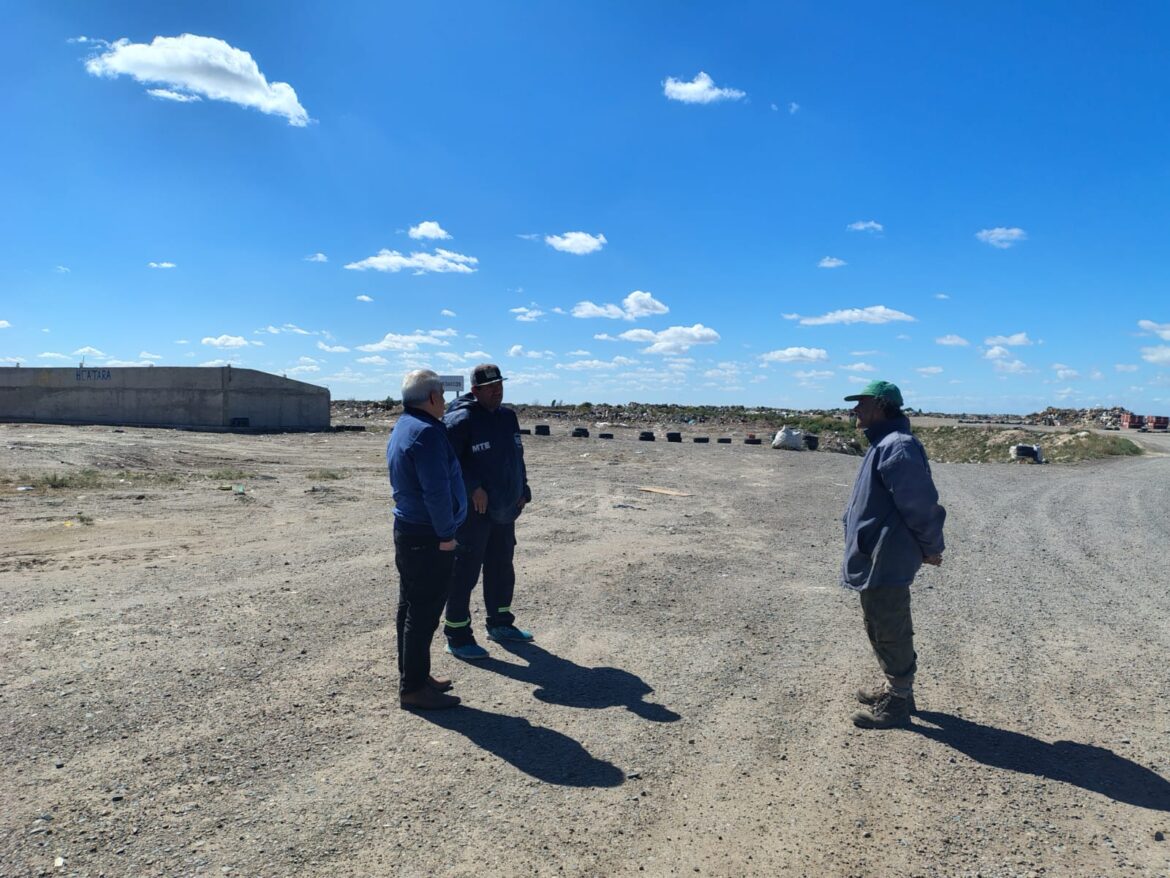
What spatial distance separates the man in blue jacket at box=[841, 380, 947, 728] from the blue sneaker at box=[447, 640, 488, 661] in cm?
252

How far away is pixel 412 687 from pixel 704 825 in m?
1.89

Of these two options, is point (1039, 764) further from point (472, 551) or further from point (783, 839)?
point (472, 551)

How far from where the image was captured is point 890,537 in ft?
13.5

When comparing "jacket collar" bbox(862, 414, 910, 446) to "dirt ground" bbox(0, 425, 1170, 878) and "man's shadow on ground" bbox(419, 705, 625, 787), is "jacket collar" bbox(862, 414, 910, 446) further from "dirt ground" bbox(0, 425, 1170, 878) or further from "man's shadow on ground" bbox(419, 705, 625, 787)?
"man's shadow on ground" bbox(419, 705, 625, 787)

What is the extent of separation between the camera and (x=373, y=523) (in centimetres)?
1082

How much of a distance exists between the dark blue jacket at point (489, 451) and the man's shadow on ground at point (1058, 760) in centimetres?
300

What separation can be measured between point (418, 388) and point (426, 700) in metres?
1.83

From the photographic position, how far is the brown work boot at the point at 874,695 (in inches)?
170

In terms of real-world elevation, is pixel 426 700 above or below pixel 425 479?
below

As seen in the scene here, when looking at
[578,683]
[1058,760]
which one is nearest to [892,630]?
[1058,760]

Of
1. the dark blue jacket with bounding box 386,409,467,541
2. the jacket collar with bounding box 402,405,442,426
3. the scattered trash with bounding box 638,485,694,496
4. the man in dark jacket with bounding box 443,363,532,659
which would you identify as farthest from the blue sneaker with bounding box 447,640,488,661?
the scattered trash with bounding box 638,485,694,496

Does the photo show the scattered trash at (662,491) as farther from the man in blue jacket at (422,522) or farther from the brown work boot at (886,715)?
the man in blue jacket at (422,522)

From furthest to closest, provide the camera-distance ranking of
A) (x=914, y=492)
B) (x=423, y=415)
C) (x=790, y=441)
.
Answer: (x=790, y=441), (x=423, y=415), (x=914, y=492)

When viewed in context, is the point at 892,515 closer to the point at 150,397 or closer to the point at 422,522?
the point at 422,522
